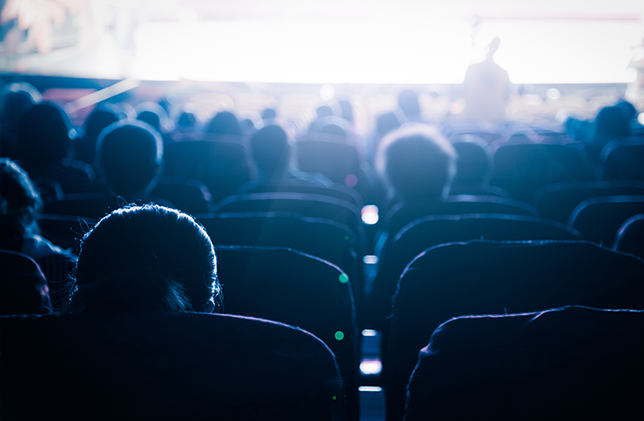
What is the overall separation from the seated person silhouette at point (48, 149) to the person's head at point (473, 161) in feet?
7.20

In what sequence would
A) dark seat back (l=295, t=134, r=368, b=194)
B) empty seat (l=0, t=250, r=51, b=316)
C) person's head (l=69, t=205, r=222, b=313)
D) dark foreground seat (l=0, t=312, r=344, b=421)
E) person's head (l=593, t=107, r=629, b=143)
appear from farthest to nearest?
person's head (l=593, t=107, r=629, b=143) < dark seat back (l=295, t=134, r=368, b=194) < empty seat (l=0, t=250, r=51, b=316) < person's head (l=69, t=205, r=222, b=313) < dark foreground seat (l=0, t=312, r=344, b=421)

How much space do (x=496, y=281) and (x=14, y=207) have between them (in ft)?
4.25

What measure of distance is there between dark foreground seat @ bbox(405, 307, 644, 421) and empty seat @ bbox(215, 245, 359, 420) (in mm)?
421

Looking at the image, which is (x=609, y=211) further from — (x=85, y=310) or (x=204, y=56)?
(x=204, y=56)

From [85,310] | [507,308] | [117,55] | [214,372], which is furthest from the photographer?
[117,55]

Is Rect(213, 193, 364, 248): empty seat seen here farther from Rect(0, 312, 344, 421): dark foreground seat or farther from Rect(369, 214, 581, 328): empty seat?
Rect(0, 312, 344, 421): dark foreground seat

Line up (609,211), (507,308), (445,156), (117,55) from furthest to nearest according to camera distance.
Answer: (117,55), (445,156), (609,211), (507,308)

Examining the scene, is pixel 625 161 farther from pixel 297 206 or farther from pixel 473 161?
pixel 297 206

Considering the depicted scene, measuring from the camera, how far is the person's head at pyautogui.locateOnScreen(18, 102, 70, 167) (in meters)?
2.36

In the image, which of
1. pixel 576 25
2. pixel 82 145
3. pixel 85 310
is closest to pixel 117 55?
pixel 82 145

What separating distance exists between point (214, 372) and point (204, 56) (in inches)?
416

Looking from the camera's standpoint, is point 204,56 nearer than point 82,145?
No

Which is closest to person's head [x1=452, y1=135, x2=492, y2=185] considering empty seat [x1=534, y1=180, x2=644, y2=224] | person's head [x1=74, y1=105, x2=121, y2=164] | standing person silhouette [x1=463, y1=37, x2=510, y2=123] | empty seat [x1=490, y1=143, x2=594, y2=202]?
empty seat [x1=534, y1=180, x2=644, y2=224]

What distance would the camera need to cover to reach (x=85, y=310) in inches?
22.9
